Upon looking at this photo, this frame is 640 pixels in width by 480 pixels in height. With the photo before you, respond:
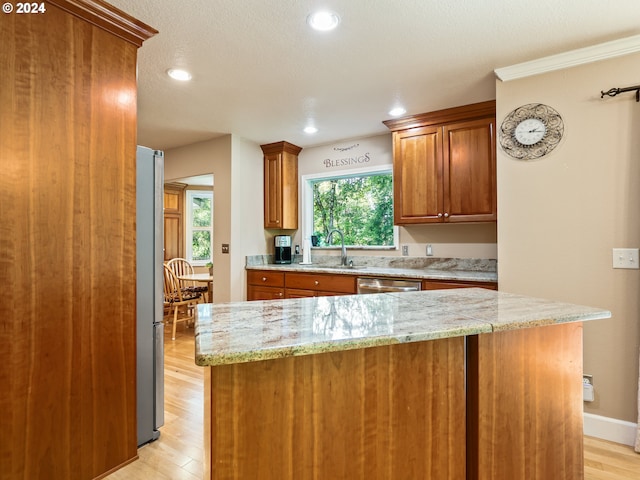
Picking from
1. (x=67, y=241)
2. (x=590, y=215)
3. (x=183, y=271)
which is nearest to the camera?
(x=67, y=241)

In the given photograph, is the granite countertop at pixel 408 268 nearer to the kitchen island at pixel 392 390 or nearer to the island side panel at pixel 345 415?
the kitchen island at pixel 392 390

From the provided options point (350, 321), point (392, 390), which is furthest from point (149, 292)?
point (392, 390)

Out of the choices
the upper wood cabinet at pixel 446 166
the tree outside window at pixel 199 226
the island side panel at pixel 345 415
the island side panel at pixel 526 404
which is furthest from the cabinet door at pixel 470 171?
the tree outside window at pixel 199 226

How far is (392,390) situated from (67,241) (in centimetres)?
153

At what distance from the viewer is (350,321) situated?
1.05 metres

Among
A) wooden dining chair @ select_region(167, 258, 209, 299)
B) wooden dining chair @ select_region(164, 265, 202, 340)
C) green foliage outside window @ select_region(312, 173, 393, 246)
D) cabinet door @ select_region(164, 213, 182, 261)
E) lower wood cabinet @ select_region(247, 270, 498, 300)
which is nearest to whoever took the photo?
lower wood cabinet @ select_region(247, 270, 498, 300)

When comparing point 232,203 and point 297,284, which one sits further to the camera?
point 232,203

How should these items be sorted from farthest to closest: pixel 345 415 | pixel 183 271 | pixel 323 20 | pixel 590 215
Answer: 1. pixel 183 271
2. pixel 590 215
3. pixel 323 20
4. pixel 345 415

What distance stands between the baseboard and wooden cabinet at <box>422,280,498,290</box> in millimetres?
959

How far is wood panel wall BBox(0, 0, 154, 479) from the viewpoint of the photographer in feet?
4.45

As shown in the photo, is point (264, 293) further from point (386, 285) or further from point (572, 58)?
point (572, 58)

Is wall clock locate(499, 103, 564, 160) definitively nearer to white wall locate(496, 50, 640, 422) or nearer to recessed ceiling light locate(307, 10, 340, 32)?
white wall locate(496, 50, 640, 422)

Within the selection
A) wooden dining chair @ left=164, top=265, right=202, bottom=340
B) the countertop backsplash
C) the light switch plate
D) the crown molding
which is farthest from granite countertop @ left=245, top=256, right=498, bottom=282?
the crown molding

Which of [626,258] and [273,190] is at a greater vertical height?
[273,190]
